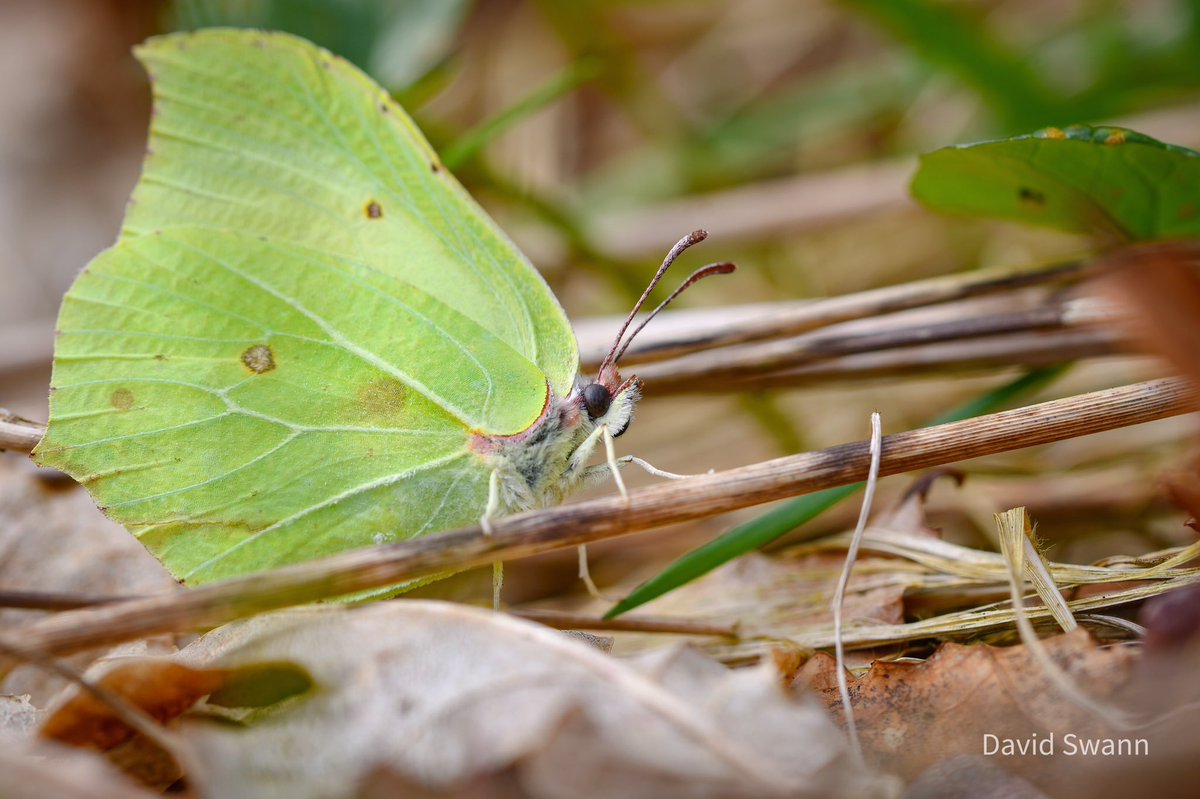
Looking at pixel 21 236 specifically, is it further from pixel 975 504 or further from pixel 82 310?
pixel 975 504

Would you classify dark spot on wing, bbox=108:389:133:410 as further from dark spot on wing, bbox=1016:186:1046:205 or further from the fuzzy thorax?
dark spot on wing, bbox=1016:186:1046:205

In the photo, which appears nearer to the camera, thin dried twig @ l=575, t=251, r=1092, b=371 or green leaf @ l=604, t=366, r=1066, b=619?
green leaf @ l=604, t=366, r=1066, b=619

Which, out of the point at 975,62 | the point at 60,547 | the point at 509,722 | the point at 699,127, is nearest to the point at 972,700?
the point at 509,722

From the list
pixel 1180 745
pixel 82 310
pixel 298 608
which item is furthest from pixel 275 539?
pixel 1180 745

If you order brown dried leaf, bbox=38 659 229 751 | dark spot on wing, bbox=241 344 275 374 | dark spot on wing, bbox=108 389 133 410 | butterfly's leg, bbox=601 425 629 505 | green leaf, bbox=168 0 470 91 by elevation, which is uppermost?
green leaf, bbox=168 0 470 91

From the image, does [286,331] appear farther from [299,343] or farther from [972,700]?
[972,700]

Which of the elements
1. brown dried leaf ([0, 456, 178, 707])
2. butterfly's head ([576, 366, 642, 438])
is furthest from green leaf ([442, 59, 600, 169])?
brown dried leaf ([0, 456, 178, 707])

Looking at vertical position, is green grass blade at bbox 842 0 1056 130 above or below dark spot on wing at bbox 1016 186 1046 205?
above
